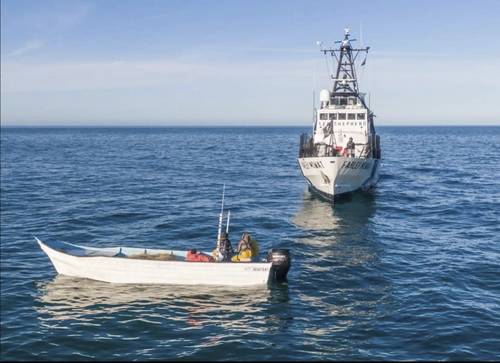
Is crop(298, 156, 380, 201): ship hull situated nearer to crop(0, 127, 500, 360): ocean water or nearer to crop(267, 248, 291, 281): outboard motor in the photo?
crop(0, 127, 500, 360): ocean water

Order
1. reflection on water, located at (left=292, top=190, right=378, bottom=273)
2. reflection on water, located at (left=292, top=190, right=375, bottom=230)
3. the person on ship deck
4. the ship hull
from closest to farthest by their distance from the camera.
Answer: reflection on water, located at (left=292, top=190, right=378, bottom=273), reflection on water, located at (left=292, top=190, right=375, bottom=230), the ship hull, the person on ship deck

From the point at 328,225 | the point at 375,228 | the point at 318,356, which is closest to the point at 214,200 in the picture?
the point at 328,225

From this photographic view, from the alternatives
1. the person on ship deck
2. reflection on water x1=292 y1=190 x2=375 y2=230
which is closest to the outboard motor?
reflection on water x1=292 y1=190 x2=375 y2=230

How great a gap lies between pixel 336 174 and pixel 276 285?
62.0ft

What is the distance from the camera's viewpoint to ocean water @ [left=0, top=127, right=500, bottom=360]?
1483 centimetres

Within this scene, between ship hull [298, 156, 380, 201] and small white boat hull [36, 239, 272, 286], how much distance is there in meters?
19.1

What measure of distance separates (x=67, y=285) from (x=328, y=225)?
57.6 ft

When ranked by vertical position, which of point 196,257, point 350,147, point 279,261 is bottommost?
point 279,261

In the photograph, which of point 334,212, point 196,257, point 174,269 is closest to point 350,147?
point 334,212

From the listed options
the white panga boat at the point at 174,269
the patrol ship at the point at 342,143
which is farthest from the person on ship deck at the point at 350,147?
the white panga boat at the point at 174,269

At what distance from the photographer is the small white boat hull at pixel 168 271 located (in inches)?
746

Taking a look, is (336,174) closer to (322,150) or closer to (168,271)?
(322,150)

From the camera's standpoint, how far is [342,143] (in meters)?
44.6

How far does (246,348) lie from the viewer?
47.9 feet
